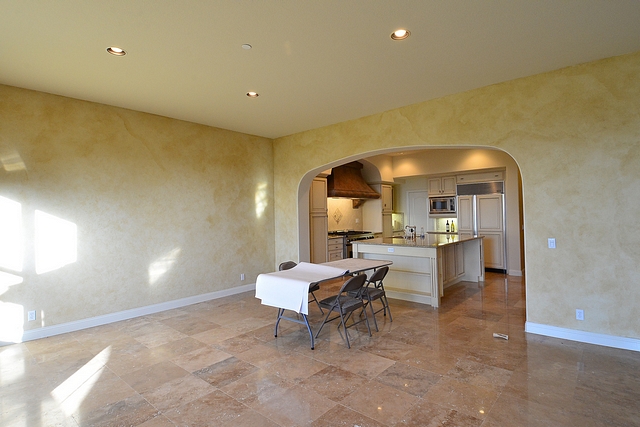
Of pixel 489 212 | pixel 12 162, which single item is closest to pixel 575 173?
Answer: pixel 489 212

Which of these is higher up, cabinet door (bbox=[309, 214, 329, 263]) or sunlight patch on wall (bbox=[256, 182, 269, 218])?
sunlight patch on wall (bbox=[256, 182, 269, 218])

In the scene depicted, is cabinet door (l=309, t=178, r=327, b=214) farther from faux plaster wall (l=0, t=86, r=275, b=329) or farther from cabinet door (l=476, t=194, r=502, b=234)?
cabinet door (l=476, t=194, r=502, b=234)

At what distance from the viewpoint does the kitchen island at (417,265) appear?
4.89 metres

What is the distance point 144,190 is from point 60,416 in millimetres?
3224

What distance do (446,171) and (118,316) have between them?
23.8 feet

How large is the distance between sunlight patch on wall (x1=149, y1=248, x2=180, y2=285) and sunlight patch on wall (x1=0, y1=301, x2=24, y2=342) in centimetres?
150

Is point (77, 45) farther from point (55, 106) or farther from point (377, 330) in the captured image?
point (377, 330)

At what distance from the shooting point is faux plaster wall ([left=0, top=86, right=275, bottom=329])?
3.98 metres

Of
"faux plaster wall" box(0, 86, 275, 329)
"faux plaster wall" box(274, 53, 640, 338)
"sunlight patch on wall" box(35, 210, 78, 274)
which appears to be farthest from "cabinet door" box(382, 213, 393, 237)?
"sunlight patch on wall" box(35, 210, 78, 274)

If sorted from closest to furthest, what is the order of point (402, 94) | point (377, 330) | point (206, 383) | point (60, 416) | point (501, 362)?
1. point (60, 416)
2. point (206, 383)
3. point (501, 362)
4. point (377, 330)
5. point (402, 94)

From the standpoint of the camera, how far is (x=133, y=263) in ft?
15.8

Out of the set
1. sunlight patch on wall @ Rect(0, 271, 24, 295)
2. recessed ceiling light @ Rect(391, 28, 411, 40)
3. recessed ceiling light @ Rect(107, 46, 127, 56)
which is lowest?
sunlight patch on wall @ Rect(0, 271, 24, 295)

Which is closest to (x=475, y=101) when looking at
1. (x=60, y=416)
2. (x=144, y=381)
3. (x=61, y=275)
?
(x=144, y=381)

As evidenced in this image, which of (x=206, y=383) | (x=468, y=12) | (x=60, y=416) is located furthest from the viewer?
(x=206, y=383)
